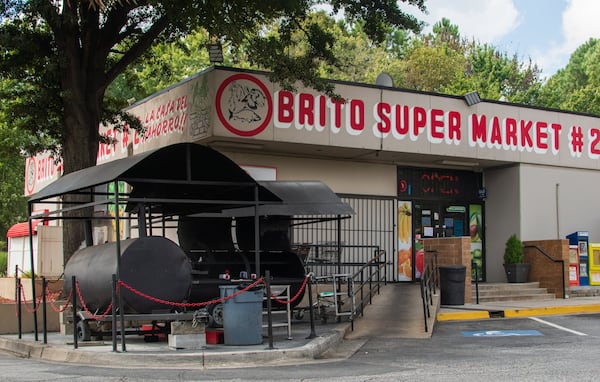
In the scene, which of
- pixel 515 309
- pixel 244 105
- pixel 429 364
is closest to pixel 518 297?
pixel 515 309

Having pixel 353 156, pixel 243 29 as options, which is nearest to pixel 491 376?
pixel 243 29

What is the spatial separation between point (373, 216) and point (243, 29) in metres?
8.03

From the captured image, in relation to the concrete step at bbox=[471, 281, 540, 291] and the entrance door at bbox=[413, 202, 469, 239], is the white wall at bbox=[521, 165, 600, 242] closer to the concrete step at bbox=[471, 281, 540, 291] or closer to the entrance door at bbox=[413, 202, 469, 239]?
the concrete step at bbox=[471, 281, 540, 291]

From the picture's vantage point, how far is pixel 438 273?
19.9 metres

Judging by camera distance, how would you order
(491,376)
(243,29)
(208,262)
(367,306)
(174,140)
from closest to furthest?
(491,376) → (208,262) → (243,29) → (367,306) → (174,140)

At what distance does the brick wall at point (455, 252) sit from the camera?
19.6 meters

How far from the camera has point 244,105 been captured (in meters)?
19.6

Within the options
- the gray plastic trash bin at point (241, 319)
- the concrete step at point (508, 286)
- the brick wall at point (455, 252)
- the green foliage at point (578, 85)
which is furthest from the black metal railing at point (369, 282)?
the green foliage at point (578, 85)

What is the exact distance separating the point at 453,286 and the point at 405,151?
4317 mm

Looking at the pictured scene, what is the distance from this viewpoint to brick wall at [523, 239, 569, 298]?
2224 cm

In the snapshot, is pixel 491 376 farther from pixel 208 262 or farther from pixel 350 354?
pixel 208 262

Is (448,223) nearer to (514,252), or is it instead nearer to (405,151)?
(514,252)

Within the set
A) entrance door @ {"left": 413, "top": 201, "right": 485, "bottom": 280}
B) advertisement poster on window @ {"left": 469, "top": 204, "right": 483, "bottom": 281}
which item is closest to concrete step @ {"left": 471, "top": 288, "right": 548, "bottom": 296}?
entrance door @ {"left": 413, "top": 201, "right": 485, "bottom": 280}

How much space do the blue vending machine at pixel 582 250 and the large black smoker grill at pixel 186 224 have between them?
1028 cm
